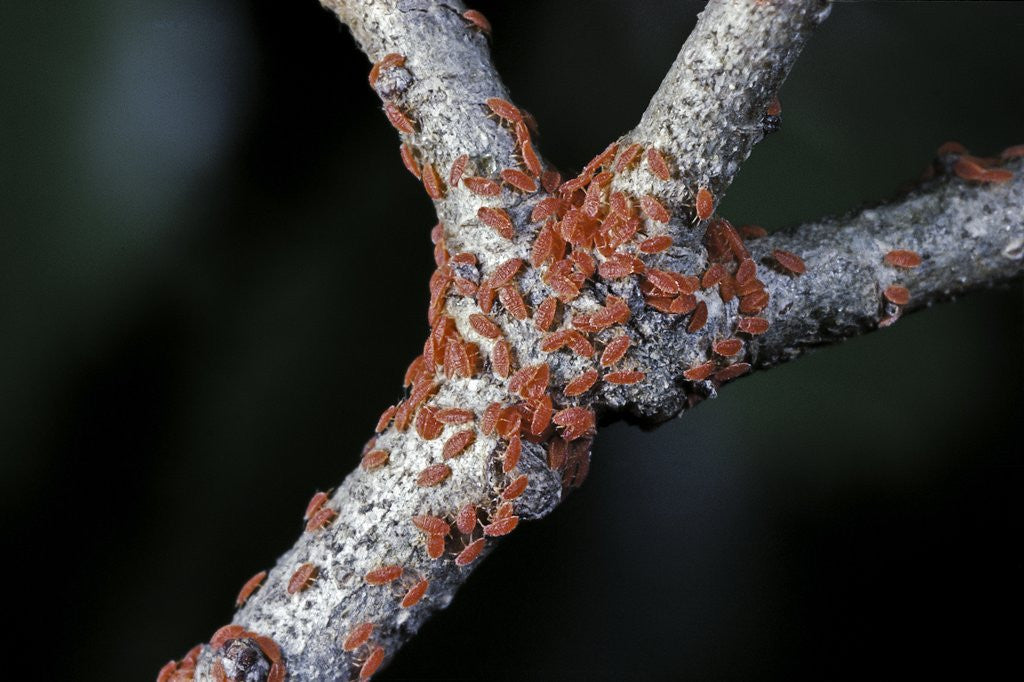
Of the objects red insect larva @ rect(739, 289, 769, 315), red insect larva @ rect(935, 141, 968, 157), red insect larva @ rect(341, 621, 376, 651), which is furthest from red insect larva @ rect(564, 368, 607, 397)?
red insect larva @ rect(935, 141, 968, 157)

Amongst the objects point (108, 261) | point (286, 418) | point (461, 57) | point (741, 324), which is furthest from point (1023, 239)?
point (108, 261)

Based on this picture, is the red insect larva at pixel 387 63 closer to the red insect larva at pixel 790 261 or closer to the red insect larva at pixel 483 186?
the red insect larva at pixel 483 186

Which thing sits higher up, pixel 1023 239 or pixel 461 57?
pixel 461 57

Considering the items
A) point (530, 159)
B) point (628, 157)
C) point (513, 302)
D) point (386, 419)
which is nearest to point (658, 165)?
point (628, 157)

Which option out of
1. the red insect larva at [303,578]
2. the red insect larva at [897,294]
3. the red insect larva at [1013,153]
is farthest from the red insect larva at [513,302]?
the red insect larva at [1013,153]

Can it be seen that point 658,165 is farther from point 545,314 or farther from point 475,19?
point 475,19

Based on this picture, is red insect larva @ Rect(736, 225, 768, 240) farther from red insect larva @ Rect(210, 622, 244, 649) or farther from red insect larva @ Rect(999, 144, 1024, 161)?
red insect larva @ Rect(210, 622, 244, 649)

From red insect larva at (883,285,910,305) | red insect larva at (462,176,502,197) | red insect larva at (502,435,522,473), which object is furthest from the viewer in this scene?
red insect larva at (883,285,910,305)

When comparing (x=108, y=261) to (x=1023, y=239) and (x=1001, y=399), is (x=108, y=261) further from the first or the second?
(x=1001, y=399)
